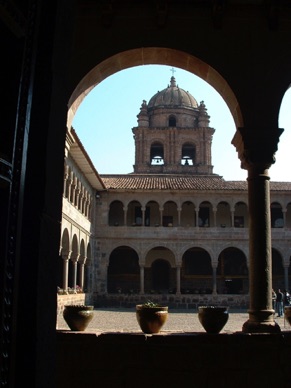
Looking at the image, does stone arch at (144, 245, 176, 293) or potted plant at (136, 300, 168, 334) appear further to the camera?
stone arch at (144, 245, 176, 293)

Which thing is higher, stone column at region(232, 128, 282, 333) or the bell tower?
the bell tower

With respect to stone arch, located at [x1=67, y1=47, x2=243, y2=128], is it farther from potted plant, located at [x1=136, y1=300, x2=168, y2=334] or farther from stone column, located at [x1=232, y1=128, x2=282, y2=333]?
potted plant, located at [x1=136, y1=300, x2=168, y2=334]

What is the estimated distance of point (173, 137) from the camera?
39.6m

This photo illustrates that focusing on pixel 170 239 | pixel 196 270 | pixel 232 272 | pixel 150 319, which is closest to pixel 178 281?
pixel 170 239

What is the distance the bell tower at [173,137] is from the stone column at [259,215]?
106 ft

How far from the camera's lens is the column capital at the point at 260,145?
602 centimetres

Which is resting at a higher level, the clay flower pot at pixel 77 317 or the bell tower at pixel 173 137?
the bell tower at pixel 173 137

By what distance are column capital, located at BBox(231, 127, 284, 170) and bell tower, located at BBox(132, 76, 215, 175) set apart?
106 ft

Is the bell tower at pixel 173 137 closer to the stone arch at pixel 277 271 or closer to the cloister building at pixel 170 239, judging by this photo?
the cloister building at pixel 170 239

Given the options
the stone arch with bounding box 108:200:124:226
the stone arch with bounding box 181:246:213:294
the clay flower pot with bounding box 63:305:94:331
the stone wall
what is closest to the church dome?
the stone arch with bounding box 108:200:124:226

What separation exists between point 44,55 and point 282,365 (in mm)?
4677

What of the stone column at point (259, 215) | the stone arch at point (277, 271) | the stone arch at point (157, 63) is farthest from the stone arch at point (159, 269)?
the stone column at point (259, 215)

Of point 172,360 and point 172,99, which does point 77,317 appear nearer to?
point 172,360

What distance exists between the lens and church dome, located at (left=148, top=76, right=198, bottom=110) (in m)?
41.9
